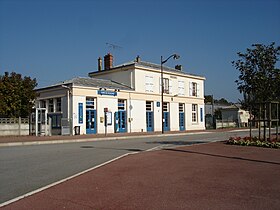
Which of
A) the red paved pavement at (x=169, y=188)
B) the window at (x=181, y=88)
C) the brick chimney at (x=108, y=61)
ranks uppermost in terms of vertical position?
the brick chimney at (x=108, y=61)

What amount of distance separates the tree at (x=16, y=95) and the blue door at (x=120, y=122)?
8.17 meters

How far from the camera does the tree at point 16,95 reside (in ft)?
92.4

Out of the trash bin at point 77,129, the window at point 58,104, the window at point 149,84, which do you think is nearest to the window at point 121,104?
the window at point 149,84

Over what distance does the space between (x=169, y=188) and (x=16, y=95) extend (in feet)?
81.0

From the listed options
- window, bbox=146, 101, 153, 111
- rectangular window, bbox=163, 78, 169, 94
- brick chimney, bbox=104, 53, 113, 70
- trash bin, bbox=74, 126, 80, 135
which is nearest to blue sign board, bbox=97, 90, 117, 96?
trash bin, bbox=74, 126, 80, 135

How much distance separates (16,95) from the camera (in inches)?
1135

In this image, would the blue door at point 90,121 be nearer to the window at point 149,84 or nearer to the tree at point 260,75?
the window at point 149,84

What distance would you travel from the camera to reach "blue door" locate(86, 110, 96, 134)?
30.4m

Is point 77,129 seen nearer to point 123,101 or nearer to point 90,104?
point 90,104

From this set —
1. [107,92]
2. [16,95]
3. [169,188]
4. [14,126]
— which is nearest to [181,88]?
[107,92]

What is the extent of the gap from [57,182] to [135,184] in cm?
186

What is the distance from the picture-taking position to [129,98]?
34375mm

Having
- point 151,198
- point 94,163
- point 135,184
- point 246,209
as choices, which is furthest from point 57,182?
point 246,209

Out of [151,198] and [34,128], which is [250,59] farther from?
[34,128]
